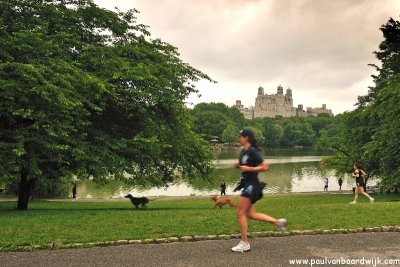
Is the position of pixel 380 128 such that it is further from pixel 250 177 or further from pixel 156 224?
pixel 250 177

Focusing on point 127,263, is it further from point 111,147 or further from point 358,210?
point 111,147

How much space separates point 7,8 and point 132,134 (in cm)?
770

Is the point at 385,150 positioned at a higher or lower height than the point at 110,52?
lower

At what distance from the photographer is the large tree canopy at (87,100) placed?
537 inches

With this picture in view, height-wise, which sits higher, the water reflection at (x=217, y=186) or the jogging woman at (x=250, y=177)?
the jogging woman at (x=250, y=177)

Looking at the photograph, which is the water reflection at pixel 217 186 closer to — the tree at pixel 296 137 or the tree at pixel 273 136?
the tree at pixel 273 136

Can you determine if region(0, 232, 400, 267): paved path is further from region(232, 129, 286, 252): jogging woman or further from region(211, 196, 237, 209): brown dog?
region(211, 196, 237, 209): brown dog

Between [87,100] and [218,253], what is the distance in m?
9.59

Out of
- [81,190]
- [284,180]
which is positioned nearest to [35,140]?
[81,190]

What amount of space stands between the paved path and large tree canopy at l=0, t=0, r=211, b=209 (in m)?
5.84

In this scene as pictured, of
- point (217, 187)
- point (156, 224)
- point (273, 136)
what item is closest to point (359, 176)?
point (156, 224)

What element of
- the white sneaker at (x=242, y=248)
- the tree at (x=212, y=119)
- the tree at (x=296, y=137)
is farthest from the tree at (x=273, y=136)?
the white sneaker at (x=242, y=248)

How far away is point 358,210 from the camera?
11.7 m

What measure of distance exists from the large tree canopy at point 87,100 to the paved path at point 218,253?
5837 millimetres
